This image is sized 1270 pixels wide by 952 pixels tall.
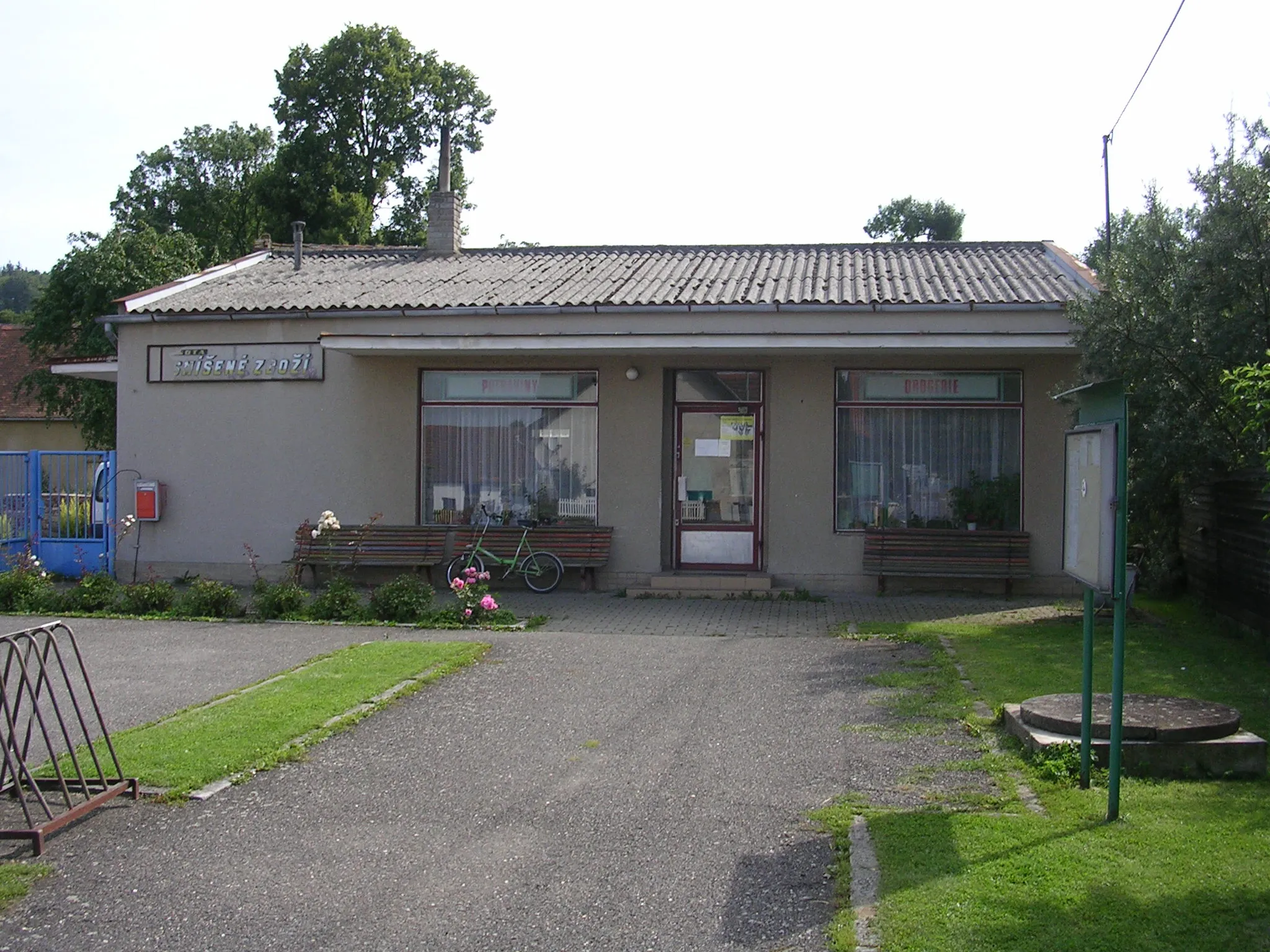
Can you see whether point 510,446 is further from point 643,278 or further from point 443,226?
point 443,226

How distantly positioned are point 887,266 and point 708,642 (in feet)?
26.9

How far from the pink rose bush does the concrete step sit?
2.69m

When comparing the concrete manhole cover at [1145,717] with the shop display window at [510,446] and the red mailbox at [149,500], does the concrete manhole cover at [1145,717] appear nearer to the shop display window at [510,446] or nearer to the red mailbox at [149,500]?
the shop display window at [510,446]

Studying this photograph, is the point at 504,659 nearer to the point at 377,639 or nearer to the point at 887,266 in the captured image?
the point at 377,639

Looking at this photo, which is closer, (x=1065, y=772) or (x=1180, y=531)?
(x=1065, y=772)

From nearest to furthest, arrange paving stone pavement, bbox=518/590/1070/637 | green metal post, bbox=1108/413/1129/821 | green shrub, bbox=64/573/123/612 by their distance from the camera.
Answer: green metal post, bbox=1108/413/1129/821 → paving stone pavement, bbox=518/590/1070/637 → green shrub, bbox=64/573/123/612

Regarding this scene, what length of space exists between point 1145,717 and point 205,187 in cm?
4783

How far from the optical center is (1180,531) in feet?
45.3

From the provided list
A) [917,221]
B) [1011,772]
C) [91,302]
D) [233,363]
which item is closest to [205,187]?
[91,302]

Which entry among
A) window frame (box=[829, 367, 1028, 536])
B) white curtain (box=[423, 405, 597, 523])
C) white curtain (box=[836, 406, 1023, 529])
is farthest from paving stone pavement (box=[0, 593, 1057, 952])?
white curtain (box=[423, 405, 597, 523])

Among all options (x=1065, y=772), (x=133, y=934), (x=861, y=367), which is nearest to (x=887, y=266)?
(x=861, y=367)

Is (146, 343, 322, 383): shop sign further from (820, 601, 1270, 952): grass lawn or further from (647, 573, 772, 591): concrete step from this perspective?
(820, 601, 1270, 952): grass lawn

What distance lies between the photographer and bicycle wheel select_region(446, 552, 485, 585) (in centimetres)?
1492

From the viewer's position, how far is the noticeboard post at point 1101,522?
5.38m
